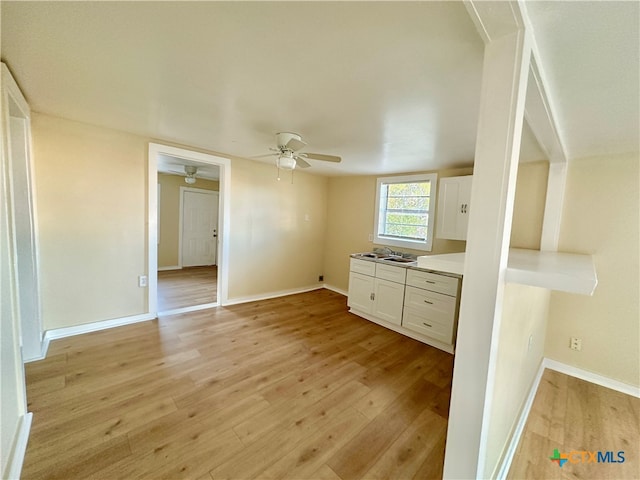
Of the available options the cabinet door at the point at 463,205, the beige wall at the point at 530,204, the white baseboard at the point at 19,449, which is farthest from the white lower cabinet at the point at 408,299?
the white baseboard at the point at 19,449

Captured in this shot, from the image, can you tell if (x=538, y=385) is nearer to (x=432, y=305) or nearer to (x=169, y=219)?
(x=432, y=305)

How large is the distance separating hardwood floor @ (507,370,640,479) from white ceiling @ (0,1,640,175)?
2176mm

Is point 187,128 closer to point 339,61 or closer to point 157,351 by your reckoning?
point 339,61

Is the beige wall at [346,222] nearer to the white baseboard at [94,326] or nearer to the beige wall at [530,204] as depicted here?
the beige wall at [530,204]

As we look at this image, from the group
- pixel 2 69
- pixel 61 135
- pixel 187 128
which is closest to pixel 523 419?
pixel 187 128

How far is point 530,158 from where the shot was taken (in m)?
2.69

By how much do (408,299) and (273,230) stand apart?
2.43m

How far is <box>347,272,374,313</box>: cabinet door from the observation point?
3670 millimetres

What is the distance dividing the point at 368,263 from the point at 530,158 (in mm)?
2175

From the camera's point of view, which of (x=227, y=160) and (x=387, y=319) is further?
(x=227, y=160)

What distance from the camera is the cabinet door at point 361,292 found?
3.67 meters

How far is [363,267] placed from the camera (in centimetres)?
378

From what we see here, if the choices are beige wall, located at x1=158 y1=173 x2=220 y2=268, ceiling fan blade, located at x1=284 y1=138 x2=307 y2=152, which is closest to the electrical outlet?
ceiling fan blade, located at x1=284 y1=138 x2=307 y2=152

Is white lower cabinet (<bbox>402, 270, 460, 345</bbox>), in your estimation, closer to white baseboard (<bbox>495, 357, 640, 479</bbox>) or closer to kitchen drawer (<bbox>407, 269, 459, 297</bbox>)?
kitchen drawer (<bbox>407, 269, 459, 297</bbox>)
